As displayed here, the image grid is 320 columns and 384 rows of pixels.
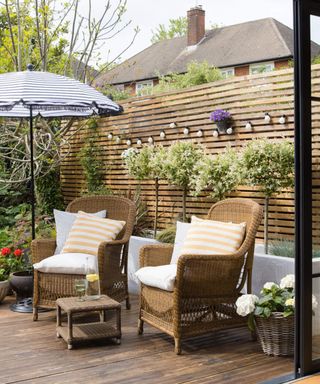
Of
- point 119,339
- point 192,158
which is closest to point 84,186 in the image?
point 192,158

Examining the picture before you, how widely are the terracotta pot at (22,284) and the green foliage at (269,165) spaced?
2.20 meters

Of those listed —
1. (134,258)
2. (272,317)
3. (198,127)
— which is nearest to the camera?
(272,317)

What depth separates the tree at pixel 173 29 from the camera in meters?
27.2

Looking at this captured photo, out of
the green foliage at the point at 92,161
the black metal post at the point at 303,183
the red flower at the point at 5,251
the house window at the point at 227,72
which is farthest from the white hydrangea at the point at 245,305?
the house window at the point at 227,72

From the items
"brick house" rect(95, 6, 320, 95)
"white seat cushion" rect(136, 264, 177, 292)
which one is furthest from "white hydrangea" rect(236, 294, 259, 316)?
"brick house" rect(95, 6, 320, 95)

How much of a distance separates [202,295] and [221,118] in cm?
338

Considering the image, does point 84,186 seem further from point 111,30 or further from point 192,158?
point 192,158

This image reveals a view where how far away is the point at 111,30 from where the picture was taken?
8453mm

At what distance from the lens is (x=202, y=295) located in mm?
3805

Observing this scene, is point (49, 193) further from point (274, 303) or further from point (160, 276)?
point (274, 303)

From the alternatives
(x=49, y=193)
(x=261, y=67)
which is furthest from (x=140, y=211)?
(x=261, y=67)

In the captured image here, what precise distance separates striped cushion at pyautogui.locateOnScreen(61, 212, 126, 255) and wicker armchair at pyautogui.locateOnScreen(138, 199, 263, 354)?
0.84 metres

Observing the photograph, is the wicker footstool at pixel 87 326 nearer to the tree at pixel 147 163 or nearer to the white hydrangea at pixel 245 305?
the white hydrangea at pixel 245 305

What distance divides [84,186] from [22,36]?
2453mm
